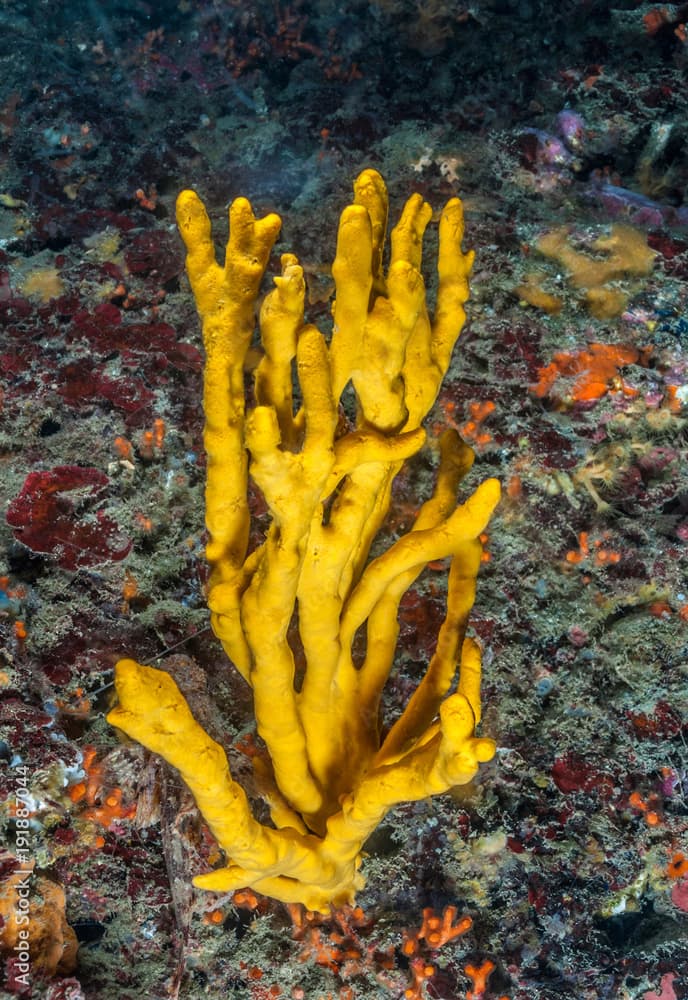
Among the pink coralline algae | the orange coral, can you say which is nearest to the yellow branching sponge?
the orange coral

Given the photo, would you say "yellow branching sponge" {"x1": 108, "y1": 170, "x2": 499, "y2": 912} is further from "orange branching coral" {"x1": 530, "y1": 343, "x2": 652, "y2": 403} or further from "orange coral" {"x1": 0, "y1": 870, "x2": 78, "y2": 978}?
"orange branching coral" {"x1": 530, "y1": 343, "x2": 652, "y2": 403}

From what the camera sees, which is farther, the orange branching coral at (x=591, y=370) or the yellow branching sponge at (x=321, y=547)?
the orange branching coral at (x=591, y=370)

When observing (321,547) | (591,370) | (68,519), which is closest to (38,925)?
(68,519)

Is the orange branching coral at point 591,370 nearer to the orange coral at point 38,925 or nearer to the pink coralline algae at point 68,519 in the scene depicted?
the pink coralline algae at point 68,519

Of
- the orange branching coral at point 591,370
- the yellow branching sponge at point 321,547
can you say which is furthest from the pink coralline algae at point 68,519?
the orange branching coral at point 591,370

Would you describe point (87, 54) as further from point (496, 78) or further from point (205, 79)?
point (496, 78)
